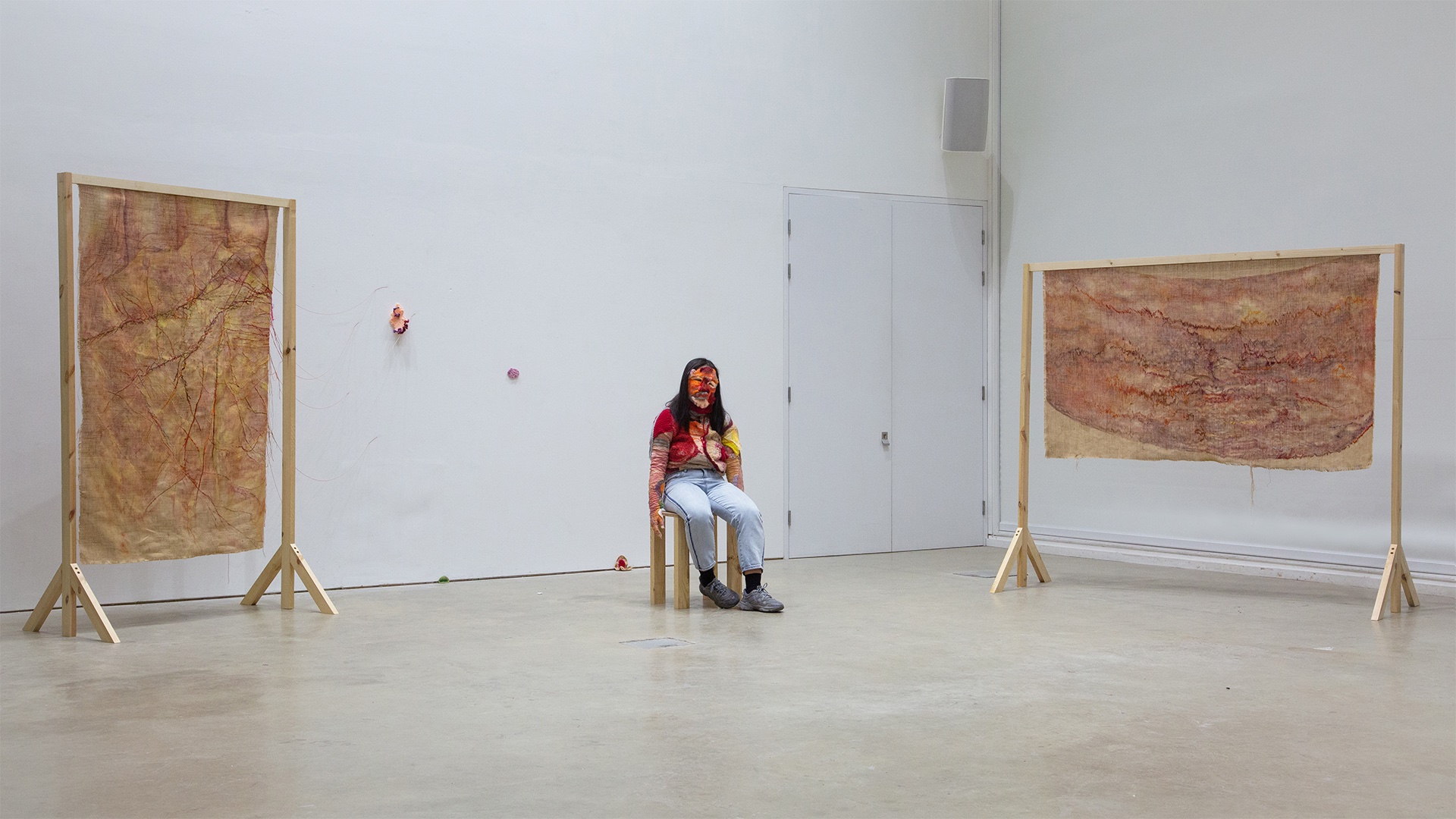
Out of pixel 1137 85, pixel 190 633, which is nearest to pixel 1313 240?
pixel 1137 85

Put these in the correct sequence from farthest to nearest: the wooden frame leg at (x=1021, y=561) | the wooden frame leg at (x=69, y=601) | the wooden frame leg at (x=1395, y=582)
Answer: the wooden frame leg at (x=1021, y=561) → the wooden frame leg at (x=1395, y=582) → the wooden frame leg at (x=69, y=601)

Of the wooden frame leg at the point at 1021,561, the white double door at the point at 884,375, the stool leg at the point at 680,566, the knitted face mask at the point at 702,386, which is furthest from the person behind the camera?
the white double door at the point at 884,375

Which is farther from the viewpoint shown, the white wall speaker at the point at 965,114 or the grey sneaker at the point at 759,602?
the white wall speaker at the point at 965,114

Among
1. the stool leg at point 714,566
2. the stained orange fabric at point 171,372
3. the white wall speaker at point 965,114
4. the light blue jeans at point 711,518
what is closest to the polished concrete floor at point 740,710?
the stool leg at point 714,566

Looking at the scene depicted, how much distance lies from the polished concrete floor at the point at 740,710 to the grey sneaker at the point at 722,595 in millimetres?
144

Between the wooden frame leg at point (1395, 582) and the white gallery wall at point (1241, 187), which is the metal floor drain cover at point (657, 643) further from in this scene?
the white gallery wall at point (1241, 187)

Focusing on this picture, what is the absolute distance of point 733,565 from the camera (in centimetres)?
592

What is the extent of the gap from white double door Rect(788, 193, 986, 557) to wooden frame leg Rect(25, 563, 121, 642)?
403 cm

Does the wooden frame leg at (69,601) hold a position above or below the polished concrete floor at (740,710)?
above

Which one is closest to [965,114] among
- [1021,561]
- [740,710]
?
[1021,561]

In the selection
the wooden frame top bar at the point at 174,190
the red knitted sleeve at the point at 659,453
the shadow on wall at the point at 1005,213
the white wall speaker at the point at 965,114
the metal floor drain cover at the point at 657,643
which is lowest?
the metal floor drain cover at the point at 657,643

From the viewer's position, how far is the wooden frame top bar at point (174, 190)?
5.16 m

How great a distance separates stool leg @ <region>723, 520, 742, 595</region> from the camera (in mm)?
5852

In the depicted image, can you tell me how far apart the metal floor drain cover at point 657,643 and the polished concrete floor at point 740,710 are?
0.24 feet
